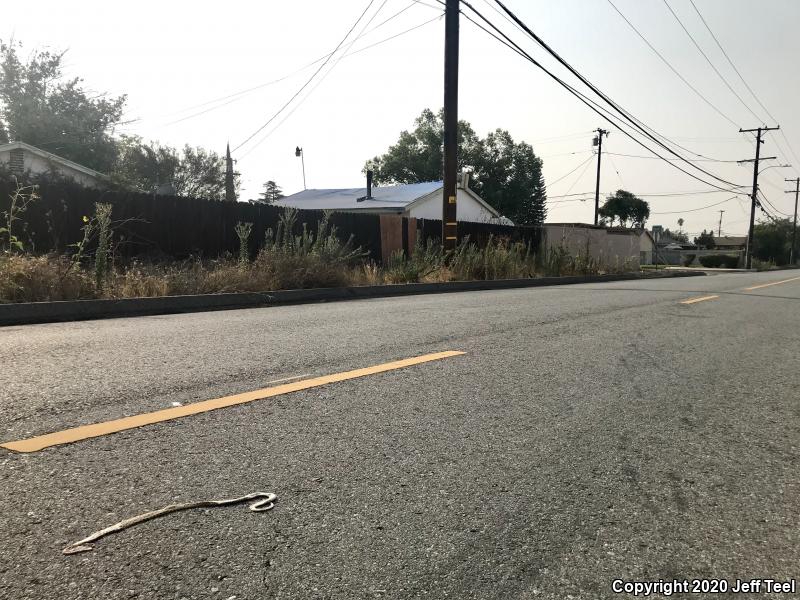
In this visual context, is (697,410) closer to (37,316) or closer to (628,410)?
Result: (628,410)

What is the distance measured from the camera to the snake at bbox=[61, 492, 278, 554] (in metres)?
2.05

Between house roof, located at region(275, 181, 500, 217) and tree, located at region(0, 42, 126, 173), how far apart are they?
34.9 ft

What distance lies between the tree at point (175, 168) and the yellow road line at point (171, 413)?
32.2 m

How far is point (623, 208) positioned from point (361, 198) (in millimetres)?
69782

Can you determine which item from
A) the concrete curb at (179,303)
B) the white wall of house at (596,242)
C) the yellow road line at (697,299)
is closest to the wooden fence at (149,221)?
the concrete curb at (179,303)

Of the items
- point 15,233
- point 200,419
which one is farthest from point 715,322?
point 15,233

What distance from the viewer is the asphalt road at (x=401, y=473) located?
78.5 inches

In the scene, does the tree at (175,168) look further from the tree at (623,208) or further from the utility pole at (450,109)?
the tree at (623,208)

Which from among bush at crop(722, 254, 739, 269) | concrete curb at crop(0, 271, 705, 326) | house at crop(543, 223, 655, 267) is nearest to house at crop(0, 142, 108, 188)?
concrete curb at crop(0, 271, 705, 326)

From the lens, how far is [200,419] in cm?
338

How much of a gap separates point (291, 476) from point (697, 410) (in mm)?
2832

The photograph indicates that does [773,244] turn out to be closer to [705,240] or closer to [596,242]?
[705,240]

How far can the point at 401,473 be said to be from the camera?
2758 millimetres

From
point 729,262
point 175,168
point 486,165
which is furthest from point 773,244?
point 175,168
